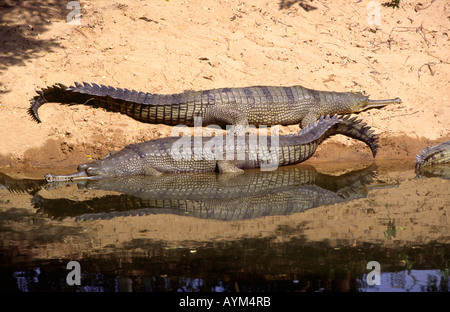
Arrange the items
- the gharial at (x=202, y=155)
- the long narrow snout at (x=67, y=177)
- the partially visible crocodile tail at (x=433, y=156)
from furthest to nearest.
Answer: the partially visible crocodile tail at (x=433, y=156) < the gharial at (x=202, y=155) < the long narrow snout at (x=67, y=177)

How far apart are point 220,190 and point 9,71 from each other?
471cm

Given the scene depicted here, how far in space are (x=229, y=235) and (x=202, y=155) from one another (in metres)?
2.51

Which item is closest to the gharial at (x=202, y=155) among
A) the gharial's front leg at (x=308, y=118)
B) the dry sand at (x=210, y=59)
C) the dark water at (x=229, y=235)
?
the dark water at (x=229, y=235)

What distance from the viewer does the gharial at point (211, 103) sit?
7.62 meters

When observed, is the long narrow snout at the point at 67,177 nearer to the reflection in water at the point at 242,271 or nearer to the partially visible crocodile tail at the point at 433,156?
the reflection in water at the point at 242,271

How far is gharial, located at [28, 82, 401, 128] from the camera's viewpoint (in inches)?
300

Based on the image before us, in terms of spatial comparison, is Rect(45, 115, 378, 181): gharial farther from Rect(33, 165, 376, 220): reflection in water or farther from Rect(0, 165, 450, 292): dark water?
Rect(0, 165, 450, 292): dark water

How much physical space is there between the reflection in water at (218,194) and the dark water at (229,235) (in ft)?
0.04

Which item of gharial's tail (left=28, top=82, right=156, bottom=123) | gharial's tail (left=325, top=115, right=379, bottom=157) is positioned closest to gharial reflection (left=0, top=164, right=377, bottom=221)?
gharial's tail (left=325, top=115, right=379, bottom=157)

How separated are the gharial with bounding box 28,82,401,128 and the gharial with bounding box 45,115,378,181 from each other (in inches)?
26.3

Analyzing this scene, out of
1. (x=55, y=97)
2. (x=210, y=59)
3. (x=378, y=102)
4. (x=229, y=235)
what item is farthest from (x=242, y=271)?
(x=210, y=59)

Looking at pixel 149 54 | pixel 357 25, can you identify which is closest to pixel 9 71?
pixel 149 54

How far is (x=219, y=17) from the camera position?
32.8 feet

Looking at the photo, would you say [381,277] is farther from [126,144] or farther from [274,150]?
[126,144]
